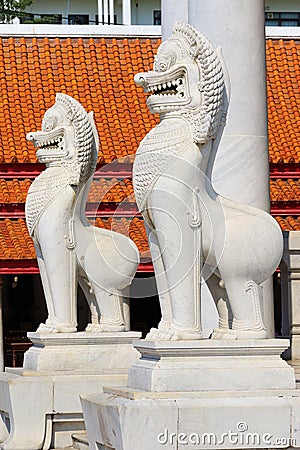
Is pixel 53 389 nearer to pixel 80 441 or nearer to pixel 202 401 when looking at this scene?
pixel 80 441

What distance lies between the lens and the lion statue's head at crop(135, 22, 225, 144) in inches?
357

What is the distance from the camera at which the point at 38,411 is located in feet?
35.4

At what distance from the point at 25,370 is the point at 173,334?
103 inches

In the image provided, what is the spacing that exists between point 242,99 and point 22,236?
10123mm

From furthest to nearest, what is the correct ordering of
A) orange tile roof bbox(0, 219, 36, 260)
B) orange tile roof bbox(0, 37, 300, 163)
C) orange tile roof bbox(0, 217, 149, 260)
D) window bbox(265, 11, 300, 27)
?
window bbox(265, 11, 300, 27) → orange tile roof bbox(0, 37, 300, 163) → orange tile roof bbox(0, 219, 36, 260) → orange tile roof bbox(0, 217, 149, 260)

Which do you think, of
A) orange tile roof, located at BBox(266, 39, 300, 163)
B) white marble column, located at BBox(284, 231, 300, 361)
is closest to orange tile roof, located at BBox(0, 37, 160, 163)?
orange tile roof, located at BBox(266, 39, 300, 163)

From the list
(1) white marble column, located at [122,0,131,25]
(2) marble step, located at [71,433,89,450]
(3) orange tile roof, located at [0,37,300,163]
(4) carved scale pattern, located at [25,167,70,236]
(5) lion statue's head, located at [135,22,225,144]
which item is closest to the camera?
(5) lion statue's head, located at [135,22,225,144]

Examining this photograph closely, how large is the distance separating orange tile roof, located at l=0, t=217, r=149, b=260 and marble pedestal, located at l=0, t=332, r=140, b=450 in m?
8.67

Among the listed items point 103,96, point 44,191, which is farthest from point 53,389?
point 103,96

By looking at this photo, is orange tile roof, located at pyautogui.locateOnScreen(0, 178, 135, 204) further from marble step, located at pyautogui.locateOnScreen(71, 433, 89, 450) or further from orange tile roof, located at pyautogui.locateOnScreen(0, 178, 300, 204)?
marble step, located at pyautogui.locateOnScreen(71, 433, 89, 450)

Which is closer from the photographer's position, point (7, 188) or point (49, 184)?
point (49, 184)

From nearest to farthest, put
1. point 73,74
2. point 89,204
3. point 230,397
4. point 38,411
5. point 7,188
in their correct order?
point 230,397 → point 38,411 → point 89,204 → point 7,188 → point 73,74

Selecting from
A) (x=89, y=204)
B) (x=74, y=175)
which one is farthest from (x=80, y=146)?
(x=89, y=204)

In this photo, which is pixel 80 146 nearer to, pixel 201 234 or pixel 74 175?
pixel 74 175
